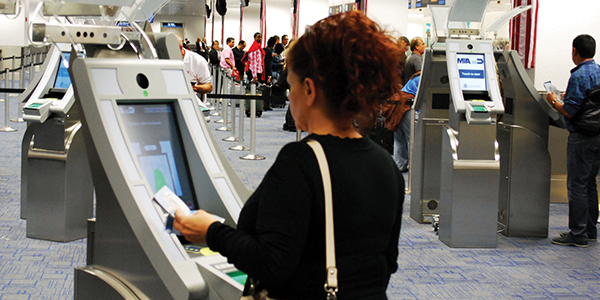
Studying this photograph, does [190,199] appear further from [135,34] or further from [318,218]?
[318,218]

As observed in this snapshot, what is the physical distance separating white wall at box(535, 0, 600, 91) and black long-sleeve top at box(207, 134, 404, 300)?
545cm

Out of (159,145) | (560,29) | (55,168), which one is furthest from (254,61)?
(159,145)

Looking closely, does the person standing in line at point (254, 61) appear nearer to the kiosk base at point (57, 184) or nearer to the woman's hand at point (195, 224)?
the kiosk base at point (57, 184)

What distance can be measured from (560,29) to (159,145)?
5415 mm

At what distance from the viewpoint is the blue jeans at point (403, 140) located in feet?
24.6

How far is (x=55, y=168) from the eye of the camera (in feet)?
15.1

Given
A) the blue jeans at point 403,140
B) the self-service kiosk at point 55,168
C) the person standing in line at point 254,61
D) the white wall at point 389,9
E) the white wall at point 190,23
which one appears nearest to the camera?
the self-service kiosk at point 55,168

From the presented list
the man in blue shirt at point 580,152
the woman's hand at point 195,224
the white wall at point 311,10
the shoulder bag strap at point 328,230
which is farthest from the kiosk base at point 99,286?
the white wall at point 311,10

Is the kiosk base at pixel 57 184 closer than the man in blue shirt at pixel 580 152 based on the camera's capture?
Yes

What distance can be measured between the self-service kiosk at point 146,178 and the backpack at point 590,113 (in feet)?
11.6

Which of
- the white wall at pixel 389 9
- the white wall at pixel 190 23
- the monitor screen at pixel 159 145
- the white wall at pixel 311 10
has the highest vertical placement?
the white wall at pixel 190 23

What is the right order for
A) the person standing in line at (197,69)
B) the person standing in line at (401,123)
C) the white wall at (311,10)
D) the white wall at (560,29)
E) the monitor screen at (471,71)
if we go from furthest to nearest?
1. the white wall at (311,10)
2. the person standing in line at (401,123)
3. the person standing in line at (197,69)
4. the white wall at (560,29)
5. the monitor screen at (471,71)

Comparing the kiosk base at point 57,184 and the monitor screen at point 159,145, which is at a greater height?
the monitor screen at point 159,145

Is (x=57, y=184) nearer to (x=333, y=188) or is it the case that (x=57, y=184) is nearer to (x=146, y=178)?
(x=146, y=178)
